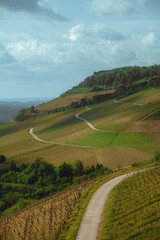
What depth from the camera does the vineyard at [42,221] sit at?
38.3 meters

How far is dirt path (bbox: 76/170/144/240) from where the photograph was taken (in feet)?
112

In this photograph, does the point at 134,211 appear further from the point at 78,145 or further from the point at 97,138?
the point at 97,138

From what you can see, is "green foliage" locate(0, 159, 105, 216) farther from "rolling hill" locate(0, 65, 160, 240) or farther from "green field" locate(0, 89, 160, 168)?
"green field" locate(0, 89, 160, 168)

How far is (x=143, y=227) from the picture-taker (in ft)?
109

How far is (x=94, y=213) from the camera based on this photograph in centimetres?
4078

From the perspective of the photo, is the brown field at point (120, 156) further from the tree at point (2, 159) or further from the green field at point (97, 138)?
the tree at point (2, 159)

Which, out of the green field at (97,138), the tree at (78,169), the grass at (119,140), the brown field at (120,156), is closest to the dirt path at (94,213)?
the tree at (78,169)

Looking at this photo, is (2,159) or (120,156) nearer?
(120,156)

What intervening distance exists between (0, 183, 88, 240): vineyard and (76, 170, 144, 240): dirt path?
2.10 m

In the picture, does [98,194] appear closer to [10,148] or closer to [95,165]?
[95,165]

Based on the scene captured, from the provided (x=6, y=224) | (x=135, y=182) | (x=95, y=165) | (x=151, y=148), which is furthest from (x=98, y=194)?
(x=151, y=148)

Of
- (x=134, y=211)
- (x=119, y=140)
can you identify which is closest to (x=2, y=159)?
(x=119, y=140)

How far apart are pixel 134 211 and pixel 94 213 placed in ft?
12.9

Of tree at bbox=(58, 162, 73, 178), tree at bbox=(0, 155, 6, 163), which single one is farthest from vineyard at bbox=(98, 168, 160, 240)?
tree at bbox=(0, 155, 6, 163)
